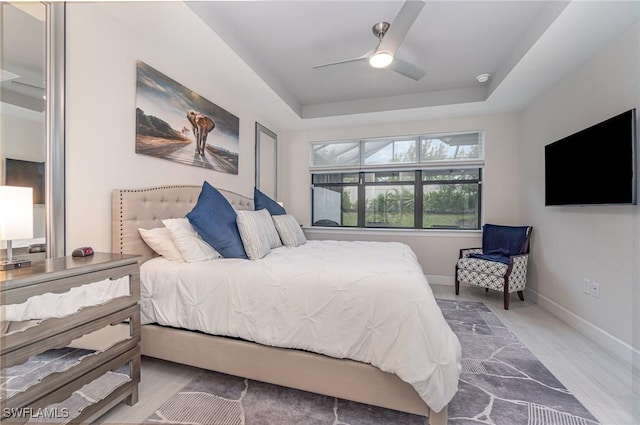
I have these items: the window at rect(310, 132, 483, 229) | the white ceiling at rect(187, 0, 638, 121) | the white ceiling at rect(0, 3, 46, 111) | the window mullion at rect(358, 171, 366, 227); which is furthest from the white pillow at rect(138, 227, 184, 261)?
the window mullion at rect(358, 171, 366, 227)

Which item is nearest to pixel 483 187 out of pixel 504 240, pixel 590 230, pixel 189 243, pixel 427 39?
pixel 504 240

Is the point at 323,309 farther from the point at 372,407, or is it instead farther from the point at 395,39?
the point at 395,39

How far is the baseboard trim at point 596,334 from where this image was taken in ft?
6.48

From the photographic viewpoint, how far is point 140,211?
6.98 feet

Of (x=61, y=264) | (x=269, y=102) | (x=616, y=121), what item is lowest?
(x=61, y=264)

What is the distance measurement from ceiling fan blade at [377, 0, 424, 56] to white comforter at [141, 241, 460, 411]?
5.66 feet

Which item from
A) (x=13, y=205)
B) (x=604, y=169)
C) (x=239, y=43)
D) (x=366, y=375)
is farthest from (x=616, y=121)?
(x=13, y=205)

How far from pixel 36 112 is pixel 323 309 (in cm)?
199

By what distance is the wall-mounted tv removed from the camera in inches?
57.0

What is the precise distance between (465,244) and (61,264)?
4432 mm

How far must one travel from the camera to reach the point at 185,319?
69.4 inches

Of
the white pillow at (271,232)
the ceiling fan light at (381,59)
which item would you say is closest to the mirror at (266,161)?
the white pillow at (271,232)

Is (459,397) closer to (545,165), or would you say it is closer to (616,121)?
(616,121)

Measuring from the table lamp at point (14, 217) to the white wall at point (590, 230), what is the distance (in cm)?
375
